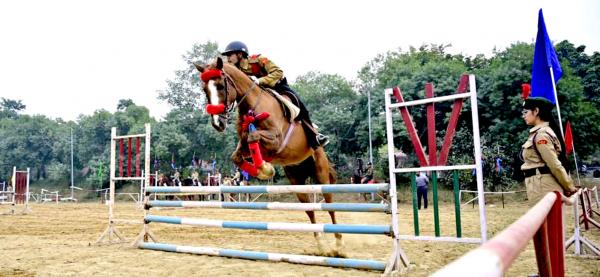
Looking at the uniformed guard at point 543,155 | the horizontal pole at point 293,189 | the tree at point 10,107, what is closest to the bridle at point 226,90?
the horizontal pole at point 293,189

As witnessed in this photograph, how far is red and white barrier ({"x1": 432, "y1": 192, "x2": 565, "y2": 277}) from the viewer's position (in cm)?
65

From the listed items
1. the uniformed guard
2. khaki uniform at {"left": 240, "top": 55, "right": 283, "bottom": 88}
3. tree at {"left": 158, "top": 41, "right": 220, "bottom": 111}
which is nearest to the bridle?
khaki uniform at {"left": 240, "top": 55, "right": 283, "bottom": 88}

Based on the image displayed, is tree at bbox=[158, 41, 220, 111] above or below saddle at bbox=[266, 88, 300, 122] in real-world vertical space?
above

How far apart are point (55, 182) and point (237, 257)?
47.9m

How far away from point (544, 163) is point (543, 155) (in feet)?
0.62

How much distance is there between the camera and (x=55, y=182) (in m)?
46.2

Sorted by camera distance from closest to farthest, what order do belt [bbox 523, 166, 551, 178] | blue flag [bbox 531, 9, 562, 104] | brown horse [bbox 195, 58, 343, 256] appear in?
belt [bbox 523, 166, 551, 178] < brown horse [bbox 195, 58, 343, 256] < blue flag [bbox 531, 9, 562, 104]

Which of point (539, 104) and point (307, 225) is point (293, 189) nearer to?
point (307, 225)

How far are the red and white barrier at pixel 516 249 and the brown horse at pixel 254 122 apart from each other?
367cm

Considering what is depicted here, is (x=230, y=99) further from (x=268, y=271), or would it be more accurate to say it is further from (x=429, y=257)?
(x=429, y=257)

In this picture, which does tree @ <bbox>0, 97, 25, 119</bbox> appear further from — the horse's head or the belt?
the belt

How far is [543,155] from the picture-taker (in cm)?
396

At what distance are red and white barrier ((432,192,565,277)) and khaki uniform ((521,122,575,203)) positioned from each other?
6.19ft

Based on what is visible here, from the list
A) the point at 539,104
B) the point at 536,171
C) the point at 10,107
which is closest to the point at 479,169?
→ the point at 536,171
